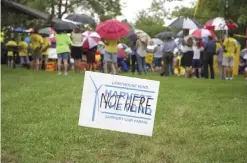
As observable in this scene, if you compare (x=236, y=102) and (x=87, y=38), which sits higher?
(x=87, y=38)

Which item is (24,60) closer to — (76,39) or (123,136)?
(76,39)

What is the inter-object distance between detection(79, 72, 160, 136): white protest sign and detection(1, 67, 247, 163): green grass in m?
0.30

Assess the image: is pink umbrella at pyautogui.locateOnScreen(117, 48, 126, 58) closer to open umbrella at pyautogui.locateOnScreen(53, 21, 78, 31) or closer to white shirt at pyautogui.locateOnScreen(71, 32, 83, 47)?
open umbrella at pyautogui.locateOnScreen(53, 21, 78, 31)

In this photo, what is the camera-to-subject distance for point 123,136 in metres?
6.47

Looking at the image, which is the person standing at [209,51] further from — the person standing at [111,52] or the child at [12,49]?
the child at [12,49]

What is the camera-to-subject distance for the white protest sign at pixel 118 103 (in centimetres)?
580

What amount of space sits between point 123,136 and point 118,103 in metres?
0.80

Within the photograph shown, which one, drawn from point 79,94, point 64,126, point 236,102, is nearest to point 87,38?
point 79,94

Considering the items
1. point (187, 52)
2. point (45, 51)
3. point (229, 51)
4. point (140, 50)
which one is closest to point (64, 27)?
point (45, 51)

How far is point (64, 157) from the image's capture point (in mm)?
5469

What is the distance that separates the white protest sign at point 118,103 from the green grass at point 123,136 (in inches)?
11.7

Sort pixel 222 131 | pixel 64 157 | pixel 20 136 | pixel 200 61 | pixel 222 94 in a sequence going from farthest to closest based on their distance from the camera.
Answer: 1. pixel 200 61
2. pixel 222 94
3. pixel 222 131
4. pixel 20 136
5. pixel 64 157

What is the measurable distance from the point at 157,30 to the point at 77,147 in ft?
154

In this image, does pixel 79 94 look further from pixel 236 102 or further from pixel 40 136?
pixel 40 136
